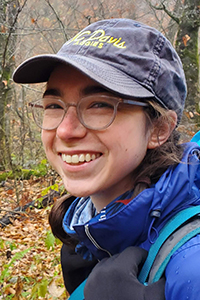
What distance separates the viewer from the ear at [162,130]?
1411mm

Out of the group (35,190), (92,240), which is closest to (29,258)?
(35,190)

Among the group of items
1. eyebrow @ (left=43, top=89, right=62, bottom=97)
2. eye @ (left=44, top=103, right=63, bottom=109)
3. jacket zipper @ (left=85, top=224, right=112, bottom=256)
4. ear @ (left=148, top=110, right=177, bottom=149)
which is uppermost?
eyebrow @ (left=43, top=89, right=62, bottom=97)

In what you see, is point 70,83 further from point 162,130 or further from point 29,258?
point 29,258

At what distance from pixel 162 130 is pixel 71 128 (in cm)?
54

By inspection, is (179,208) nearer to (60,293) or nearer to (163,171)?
(163,171)

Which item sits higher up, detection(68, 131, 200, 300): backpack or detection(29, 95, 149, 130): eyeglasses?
detection(29, 95, 149, 130): eyeglasses

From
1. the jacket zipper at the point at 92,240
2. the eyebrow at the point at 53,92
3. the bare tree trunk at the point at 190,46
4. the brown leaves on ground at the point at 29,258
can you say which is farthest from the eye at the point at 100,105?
the bare tree trunk at the point at 190,46

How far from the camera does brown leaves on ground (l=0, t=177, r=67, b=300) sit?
309 cm

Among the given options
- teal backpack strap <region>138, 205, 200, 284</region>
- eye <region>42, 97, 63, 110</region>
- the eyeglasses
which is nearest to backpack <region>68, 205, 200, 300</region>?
teal backpack strap <region>138, 205, 200, 284</region>

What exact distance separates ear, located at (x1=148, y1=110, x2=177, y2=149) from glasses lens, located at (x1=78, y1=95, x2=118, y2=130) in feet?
0.97

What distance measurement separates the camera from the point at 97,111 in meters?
1.30

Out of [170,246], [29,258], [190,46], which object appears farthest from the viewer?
[190,46]

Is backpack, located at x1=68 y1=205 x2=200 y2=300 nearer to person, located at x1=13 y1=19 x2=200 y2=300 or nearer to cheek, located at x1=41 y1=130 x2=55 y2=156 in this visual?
person, located at x1=13 y1=19 x2=200 y2=300

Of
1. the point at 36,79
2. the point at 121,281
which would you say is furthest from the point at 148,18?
the point at 121,281
